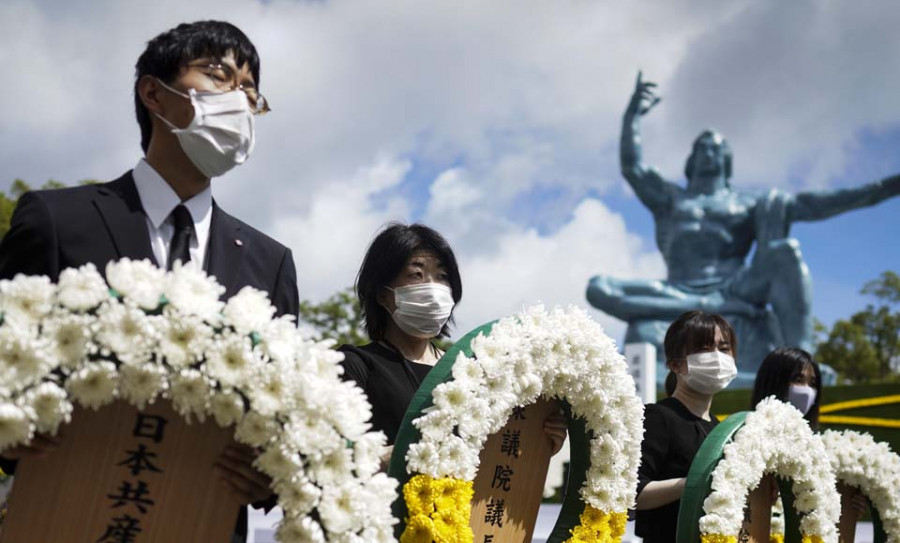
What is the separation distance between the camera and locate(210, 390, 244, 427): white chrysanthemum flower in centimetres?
178

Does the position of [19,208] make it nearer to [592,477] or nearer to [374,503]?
[374,503]

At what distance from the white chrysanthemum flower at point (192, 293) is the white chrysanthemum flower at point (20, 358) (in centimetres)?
24

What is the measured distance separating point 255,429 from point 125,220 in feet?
2.34

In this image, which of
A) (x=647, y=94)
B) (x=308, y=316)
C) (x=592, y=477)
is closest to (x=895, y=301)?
(x=647, y=94)

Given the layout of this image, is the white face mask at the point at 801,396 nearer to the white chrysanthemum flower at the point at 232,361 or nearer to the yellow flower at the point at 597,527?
the yellow flower at the point at 597,527

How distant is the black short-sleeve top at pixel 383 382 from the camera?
3104 mm

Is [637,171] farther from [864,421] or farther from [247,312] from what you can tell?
[247,312]

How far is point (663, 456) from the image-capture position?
3.87 metres

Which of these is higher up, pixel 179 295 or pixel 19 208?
pixel 19 208

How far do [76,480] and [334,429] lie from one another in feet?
1.58

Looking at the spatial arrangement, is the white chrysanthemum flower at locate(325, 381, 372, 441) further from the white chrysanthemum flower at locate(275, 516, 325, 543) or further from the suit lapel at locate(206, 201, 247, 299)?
the suit lapel at locate(206, 201, 247, 299)

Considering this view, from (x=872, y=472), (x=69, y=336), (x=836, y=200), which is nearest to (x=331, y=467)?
(x=69, y=336)

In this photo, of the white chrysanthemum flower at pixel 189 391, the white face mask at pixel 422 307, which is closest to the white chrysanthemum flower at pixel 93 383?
the white chrysanthemum flower at pixel 189 391

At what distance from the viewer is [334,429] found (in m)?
1.84
